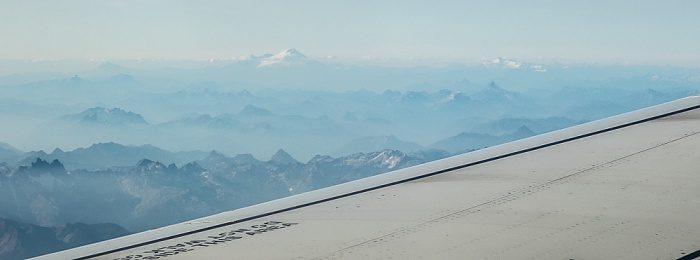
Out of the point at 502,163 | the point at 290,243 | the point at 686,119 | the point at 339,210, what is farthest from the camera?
the point at 686,119

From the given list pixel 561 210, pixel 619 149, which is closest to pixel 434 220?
pixel 561 210

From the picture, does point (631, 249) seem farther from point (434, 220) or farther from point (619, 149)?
point (619, 149)

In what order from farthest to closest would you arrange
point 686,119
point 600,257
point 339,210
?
point 686,119 < point 339,210 < point 600,257

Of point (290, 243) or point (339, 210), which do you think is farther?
point (339, 210)

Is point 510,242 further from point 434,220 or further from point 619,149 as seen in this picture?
point 619,149

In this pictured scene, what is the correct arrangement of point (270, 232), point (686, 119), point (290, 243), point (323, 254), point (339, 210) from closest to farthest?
point (323, 254) → point (290, 243) → point (270, 232) → point (339, 210) → point (686, 119)

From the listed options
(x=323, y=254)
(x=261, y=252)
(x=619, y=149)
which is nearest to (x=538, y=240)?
(x=323, y=254)
